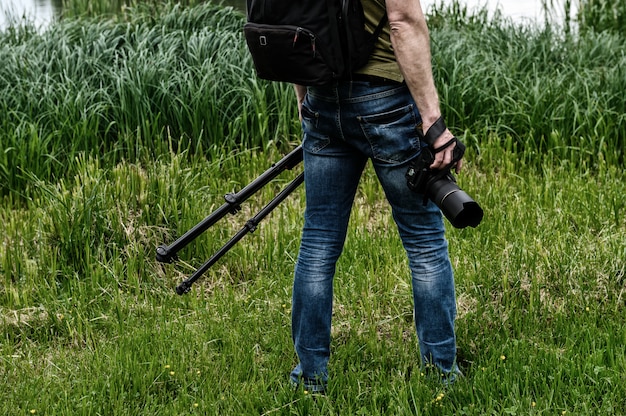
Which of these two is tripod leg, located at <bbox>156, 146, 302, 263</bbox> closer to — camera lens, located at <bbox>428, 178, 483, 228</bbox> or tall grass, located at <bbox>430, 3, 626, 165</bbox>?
camera lens, located at <bbox>428, 178, 483, 228</bbox>

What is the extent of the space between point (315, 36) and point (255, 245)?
1895mm

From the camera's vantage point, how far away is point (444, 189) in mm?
2535

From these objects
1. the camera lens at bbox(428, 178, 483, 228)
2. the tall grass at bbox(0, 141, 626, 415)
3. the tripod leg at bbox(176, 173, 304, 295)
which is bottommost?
the tall grass at bbox(0, 141, 626, 415)

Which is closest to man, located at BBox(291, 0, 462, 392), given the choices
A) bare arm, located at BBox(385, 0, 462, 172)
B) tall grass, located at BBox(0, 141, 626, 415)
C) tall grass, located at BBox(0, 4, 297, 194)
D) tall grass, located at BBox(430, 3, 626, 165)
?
bare arm, located at BBox(385, 0, 462, 172)

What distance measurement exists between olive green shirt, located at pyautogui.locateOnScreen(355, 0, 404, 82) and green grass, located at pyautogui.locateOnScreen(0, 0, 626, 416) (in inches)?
39.0

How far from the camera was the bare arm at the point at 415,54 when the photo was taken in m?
2.42

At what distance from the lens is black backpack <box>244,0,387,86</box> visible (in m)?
2.49

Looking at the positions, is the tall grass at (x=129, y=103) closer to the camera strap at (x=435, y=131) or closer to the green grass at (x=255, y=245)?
the green grass at (x=255, y=245)

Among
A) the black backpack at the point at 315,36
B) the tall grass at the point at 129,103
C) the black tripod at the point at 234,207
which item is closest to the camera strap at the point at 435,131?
the black backpack at the point at 315,36

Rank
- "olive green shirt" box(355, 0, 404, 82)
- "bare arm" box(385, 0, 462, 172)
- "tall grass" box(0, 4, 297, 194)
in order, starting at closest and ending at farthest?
"bare arm" box(385, 0, 462, 172) < "olive green shirt" box(355, 0, 404, 82) < "tall grass" box(0, 4, 297, 194)

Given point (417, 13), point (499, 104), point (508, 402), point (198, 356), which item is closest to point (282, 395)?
point (198, 356)

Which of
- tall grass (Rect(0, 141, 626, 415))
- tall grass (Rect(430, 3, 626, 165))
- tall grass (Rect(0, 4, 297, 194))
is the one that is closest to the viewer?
tall grass (Rect(0, 141, 626, 415))

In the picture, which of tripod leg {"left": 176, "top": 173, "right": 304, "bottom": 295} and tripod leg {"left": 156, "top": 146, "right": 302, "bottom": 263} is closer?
tripod leg {"left": 156, "top": 146, "right": 302, "bottom": 263}

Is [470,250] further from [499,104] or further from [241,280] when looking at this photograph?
[499,104]
